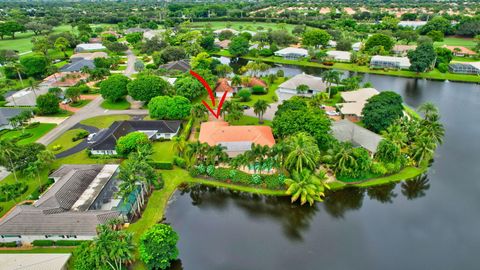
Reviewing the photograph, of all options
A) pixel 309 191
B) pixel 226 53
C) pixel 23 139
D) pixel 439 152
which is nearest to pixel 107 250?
pixel 309 191

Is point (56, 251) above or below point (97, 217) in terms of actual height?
below

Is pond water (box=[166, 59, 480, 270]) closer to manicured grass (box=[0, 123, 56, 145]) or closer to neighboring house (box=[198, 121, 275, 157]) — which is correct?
neighboring house (box=[198, 121, 275, 157])

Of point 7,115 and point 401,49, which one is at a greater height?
point 401,49

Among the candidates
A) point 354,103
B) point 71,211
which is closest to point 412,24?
point 354,103

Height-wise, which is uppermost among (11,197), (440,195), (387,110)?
(387,110)

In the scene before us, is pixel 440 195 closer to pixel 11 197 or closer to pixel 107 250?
pixel 107 250

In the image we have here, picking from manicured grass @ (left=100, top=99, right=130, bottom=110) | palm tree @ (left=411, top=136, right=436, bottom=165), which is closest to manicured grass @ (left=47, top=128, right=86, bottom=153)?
manicured grass @ (left=100, top=99, right=130, bottom=110)

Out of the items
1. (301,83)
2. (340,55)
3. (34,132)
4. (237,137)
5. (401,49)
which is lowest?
(34,132)

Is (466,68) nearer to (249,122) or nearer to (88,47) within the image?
(249,122)
